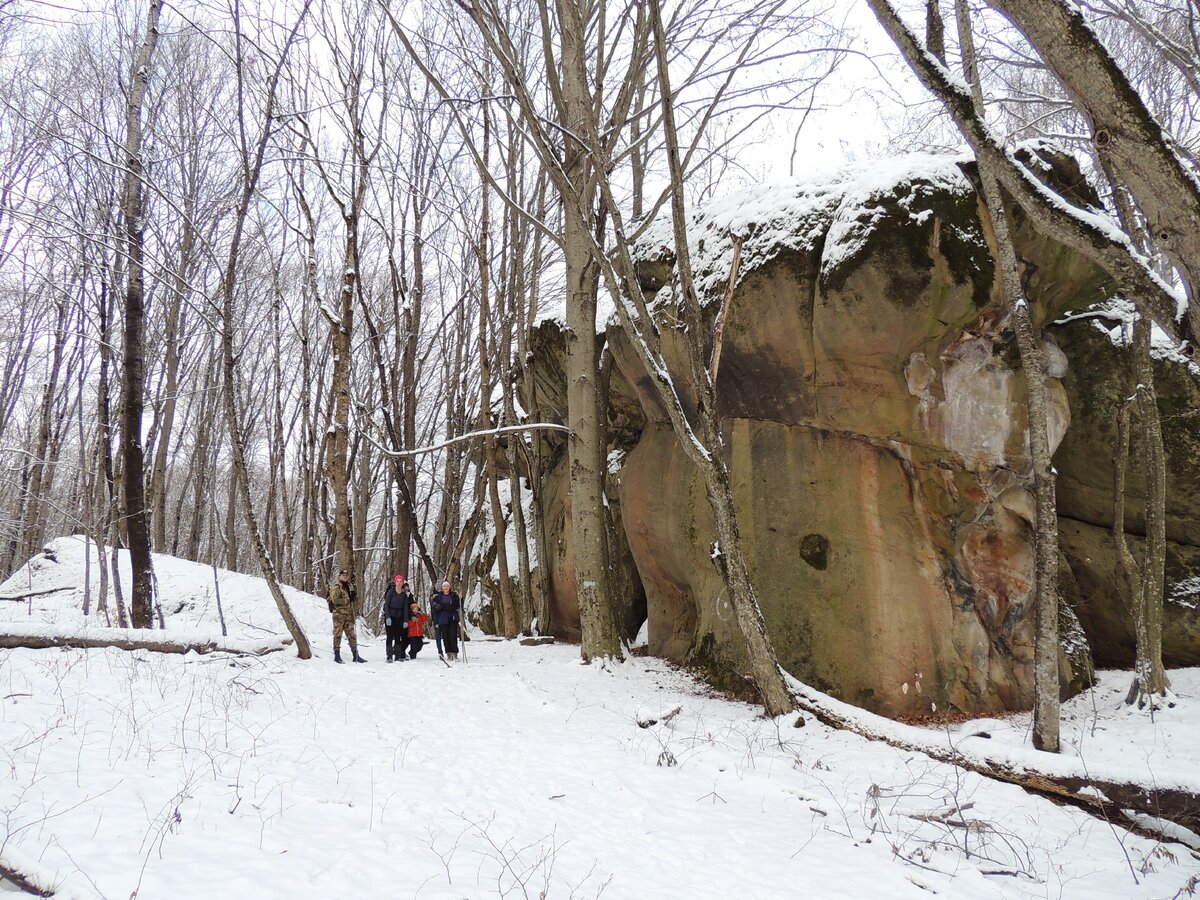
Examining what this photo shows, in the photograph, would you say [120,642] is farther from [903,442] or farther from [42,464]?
[903,442]

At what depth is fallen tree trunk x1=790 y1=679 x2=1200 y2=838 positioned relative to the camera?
483 cm

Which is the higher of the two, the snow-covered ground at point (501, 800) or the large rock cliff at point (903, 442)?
the large rock cliff at point (903, 442)

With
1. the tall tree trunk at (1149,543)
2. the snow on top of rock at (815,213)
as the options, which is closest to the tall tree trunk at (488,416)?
the snow on top of rock at (815,213)

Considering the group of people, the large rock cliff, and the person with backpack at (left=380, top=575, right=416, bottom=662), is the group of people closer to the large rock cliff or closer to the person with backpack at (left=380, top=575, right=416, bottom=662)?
the person with backpack at (left=380, top=575, right=416, bottom=662)

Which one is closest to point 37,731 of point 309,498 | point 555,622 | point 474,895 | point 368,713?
point 368,713

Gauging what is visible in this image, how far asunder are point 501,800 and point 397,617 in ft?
21.2

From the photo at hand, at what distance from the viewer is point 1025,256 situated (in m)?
7.38

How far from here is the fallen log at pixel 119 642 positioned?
7578mm

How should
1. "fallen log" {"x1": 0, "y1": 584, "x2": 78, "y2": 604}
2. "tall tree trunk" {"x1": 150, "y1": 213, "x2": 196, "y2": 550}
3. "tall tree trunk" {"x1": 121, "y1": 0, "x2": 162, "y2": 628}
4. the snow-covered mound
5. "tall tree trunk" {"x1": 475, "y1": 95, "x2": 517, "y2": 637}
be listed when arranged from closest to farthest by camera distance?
"tall tree trunk" {"x1": 121, "y1": 0, "x2": 162, "y2": 628}, "tall tree trunk" {"x1": 475, "y1": 95, "x2": 517, "y2": 637}, the snow-covered mound, "fallen log" {"x1": 0, "y1": 584, "x2": 78, "y2": 604}, "tall tree trunk" {"x1": 150, "y1": 213, "x2": 196, "y2": 550}

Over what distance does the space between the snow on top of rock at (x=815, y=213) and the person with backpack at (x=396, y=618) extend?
6.31m

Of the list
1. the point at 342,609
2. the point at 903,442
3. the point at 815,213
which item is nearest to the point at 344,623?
the point at 342,609

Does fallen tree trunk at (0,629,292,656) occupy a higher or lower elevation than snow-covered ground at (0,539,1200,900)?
higher

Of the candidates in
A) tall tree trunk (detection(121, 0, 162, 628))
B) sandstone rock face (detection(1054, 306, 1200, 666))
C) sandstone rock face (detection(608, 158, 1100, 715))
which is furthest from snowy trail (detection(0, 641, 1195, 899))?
sandstone rock face (detection(1054, 306, 1200, 666))

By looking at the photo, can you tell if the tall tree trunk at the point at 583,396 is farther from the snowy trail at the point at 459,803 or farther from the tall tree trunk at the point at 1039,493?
the tall tree trunk at the point at 1039,493
